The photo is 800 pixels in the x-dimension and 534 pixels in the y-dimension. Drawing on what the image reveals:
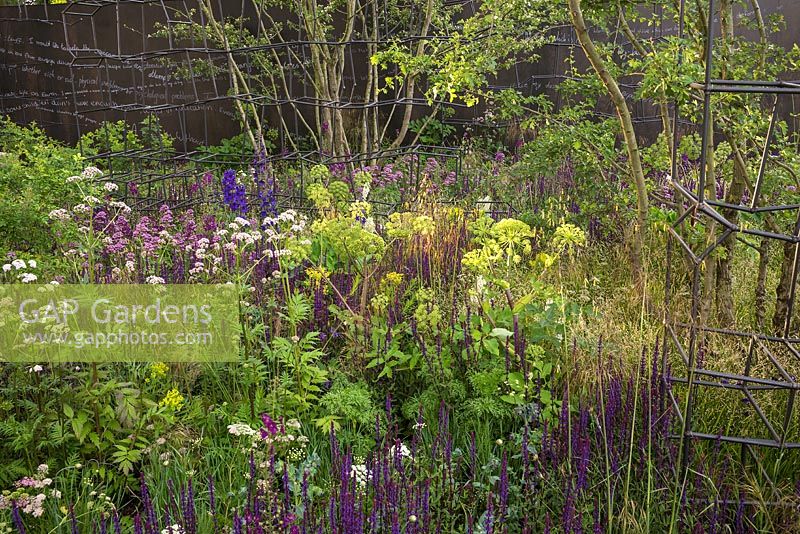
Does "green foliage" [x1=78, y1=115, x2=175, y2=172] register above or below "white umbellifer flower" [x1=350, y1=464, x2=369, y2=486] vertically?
above

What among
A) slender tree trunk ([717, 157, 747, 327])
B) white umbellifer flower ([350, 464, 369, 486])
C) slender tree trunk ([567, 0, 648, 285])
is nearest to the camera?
white umbellifer flower ([350, 464, 369, 486])

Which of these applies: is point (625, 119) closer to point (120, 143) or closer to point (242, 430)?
point (242, 430)

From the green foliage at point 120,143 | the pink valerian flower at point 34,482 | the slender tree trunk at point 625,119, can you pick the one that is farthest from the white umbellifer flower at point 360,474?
the green foliage at point 120,143

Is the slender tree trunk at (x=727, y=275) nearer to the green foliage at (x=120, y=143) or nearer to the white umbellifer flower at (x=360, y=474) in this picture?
the white umbellifer flower at (x=360, y=474)

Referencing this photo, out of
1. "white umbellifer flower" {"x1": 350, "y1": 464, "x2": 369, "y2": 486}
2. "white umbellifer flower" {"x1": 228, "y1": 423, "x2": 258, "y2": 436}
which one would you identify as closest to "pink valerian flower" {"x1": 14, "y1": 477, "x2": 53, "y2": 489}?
"white umbellifer flower" {"x1": 228, "y1": 423, "x2": 258, "y2": 436}

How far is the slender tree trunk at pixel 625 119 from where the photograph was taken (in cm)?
309

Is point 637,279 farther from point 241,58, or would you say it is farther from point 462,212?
point 241,58

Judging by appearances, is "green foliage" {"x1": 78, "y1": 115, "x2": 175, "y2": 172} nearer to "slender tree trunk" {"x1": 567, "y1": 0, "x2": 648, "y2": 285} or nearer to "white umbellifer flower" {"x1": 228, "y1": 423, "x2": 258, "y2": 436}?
"slender tree trunk" {"x1": 567, "y1": 0, "x2": 648, "y2": 285}

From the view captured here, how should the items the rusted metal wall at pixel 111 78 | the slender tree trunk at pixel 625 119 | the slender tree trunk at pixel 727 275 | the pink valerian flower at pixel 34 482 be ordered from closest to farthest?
the pink valerian flower at pixel 34 482 → the slender tree trunk at pixel 625 119 → the slender tree trunk at pixel 727 275 → the rusted metal wall at pixel 111 78

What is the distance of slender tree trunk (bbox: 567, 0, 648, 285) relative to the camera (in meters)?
3.09

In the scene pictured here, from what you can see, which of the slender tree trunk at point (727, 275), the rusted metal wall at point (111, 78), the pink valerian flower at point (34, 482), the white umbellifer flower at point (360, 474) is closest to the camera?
the white umbellifer flower at point (360, 474)

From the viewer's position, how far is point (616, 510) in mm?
2266

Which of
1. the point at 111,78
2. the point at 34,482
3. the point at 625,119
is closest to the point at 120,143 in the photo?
the point at 111,78

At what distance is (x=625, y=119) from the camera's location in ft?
11.2
